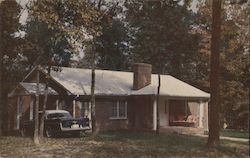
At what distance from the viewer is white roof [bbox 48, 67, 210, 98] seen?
36.1 metres

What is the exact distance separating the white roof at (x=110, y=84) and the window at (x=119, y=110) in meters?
0.93

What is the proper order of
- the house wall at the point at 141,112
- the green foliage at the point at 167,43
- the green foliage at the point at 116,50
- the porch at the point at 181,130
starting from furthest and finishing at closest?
the green foliage at the point at 167,43
the green foliage at the point at 116,50
the house wall at the point at 141,112
the porch at the point at 181,130

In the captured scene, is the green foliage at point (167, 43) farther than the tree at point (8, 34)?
Yes

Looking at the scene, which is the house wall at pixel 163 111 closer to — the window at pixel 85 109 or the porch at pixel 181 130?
the porch at pixel 181 130

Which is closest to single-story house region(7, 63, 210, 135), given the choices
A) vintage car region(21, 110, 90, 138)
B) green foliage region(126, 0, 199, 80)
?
vintage car region(21, 110, 90, 138)

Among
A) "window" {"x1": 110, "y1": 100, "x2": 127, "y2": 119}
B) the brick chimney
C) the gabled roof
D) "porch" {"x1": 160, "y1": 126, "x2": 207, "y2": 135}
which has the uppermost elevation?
the brick chimney

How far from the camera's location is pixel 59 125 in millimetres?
28672

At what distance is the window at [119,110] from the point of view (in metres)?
37.8

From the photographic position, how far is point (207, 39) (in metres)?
43.9

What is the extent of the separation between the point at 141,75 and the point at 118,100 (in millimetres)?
3481

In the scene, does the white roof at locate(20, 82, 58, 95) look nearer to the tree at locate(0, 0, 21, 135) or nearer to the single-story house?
the single-story house

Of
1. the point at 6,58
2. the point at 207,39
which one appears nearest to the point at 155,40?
the point at 207,39

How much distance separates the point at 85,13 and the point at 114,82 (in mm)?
18090

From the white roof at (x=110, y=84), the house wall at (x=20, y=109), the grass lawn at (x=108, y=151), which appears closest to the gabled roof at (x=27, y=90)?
the house wall at (x=20, y=109)
